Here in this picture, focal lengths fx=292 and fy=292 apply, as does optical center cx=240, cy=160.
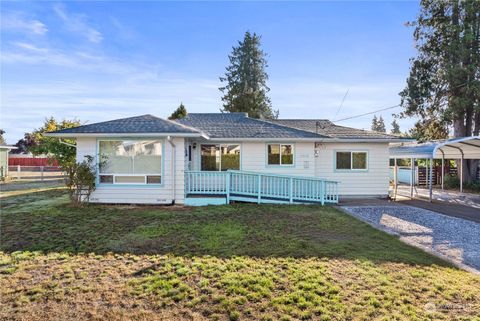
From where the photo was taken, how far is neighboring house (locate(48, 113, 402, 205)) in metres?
11.0

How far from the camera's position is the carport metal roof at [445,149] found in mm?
12562

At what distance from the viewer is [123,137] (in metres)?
10.9

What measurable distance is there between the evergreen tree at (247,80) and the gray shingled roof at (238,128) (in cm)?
2247

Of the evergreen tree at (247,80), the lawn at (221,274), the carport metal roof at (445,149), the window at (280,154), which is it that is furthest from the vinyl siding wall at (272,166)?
Result: the evergreen tree at (247,80)

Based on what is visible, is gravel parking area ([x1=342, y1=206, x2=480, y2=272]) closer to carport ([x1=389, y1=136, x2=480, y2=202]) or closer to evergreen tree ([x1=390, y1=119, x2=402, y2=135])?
carport ([x1=389, y1=136, x2=480, y2=202])

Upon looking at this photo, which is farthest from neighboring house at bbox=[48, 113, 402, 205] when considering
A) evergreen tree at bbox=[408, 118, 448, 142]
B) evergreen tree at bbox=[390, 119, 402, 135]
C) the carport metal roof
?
evergreen tree at bbox=[390, 119, 402, 135]

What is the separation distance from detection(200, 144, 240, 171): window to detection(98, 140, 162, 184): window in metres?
3.10

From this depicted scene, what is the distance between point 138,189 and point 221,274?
7527 millimetres

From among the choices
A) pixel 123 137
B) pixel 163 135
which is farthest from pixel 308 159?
pixel 123 137

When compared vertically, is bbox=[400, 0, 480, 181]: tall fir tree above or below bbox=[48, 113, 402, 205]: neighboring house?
above

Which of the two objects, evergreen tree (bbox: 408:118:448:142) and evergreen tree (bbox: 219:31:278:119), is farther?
evergreen tree (bbox: 219:31:278:119)

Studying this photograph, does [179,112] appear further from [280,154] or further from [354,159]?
[354,159]

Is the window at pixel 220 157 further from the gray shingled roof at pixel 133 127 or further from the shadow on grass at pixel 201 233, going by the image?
the shadow on grass at pixel 201 233

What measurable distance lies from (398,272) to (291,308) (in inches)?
88.6
